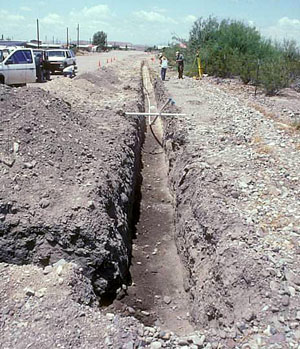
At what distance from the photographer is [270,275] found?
4672 millimetres

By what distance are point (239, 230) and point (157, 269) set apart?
6.42 ft

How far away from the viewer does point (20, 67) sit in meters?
16.8

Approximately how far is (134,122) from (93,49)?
Result: 74.3 m

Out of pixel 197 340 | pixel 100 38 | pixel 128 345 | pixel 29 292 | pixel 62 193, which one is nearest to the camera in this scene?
pixel 128 345

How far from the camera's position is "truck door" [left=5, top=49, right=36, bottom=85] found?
16391 mm

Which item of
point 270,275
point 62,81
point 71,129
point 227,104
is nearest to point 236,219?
point 270,275

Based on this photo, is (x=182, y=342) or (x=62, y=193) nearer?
(x=182, y=342)

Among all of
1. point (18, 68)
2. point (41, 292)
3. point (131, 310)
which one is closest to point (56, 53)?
point (18, 68)

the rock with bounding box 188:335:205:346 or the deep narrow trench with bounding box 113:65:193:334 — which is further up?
the rock with bounding box 188:335:205:346

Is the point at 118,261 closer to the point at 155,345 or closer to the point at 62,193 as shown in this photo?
the point at 62,193

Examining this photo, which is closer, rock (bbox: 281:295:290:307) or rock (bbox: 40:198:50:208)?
rock (bbox: 281:295:290:307)

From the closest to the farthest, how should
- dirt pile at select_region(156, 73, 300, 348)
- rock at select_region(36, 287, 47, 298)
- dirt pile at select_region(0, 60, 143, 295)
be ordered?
dirt pile at select_region(156, 73, 300, 348) < rock at select_region(36, 287, 47, 298) < dirt pile at select_region(0, 60, 143, 295)

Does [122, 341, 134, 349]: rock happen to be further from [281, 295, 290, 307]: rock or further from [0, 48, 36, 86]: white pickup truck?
[0, 48, 36, 86]: white pickup truck

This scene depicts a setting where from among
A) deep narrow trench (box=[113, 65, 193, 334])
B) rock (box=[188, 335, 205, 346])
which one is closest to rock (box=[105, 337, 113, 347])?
→ rock (box=[188, 335, 205, 346])
